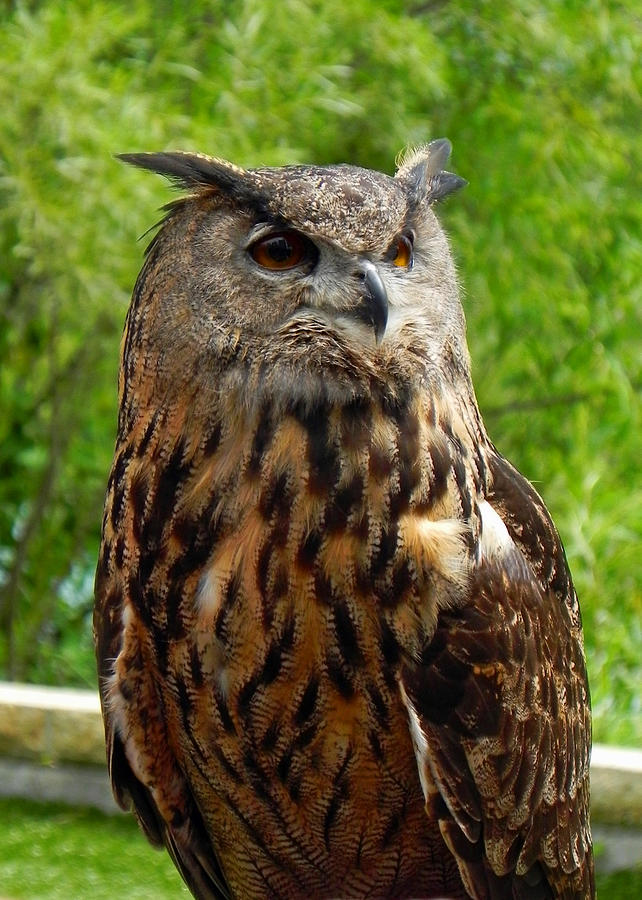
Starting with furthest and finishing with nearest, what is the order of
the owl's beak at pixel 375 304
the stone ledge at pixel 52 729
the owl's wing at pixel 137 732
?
the stone ledge at pixel 52 729 < the owl's wing at pixel 137 732 < the owl's beak at pixel 375 304

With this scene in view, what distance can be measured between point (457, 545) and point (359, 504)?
140 mm

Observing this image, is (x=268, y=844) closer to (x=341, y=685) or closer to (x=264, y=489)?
(x=341, y=685)

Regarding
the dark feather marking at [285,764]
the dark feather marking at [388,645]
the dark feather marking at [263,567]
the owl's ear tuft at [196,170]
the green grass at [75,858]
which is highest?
the owl's ear tuft at [196,170]

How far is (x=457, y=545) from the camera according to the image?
1.54 m

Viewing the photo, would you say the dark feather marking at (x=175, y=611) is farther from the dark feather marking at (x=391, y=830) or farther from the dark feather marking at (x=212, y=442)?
the dark feather marking at (x=391, y=830)

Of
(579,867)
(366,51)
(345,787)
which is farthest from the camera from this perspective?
(366,51)

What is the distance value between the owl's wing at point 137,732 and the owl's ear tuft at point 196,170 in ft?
1.64

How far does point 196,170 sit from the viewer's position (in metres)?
1.56

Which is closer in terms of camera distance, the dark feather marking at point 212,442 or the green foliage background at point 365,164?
the dark feather marking at point 212,442

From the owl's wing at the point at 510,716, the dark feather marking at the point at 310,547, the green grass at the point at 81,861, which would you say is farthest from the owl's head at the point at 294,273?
the green grass at the point at 81,861

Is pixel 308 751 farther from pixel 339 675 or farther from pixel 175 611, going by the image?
pixel 175 611

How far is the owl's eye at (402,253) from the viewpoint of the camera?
1.54m

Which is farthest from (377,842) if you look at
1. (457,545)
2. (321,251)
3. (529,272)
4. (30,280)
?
(30,280)

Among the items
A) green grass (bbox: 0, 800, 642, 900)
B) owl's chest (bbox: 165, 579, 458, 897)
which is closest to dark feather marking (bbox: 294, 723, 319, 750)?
owl's chest (bbox: 165, 579, 458, 897)
